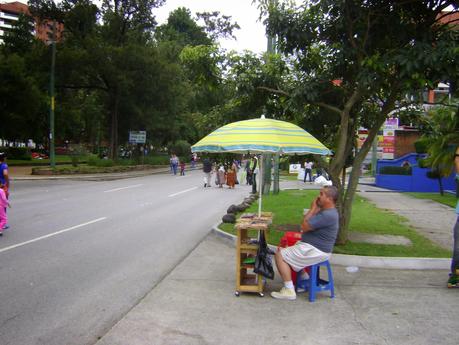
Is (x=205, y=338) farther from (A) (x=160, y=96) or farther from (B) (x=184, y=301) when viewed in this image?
(A) (x=160, y=96)

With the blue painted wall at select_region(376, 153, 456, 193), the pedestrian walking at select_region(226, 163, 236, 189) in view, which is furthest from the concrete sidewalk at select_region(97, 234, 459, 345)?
the blue painted wall at select_region(376, 153, 456, 193)

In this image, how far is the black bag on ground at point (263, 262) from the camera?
19.2 feet

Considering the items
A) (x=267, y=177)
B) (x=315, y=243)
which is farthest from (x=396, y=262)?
(x=267, y=177)

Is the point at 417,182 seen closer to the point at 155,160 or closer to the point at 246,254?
the point at 246,254

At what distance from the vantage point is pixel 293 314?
5332mm

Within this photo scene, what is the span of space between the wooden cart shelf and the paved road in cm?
124

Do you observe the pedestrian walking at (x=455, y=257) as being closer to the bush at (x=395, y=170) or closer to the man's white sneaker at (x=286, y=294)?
the man's white sneaker at (x=286, y=294)

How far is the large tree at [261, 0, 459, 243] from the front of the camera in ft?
26.2

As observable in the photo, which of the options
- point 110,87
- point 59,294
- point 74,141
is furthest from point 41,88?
point 74,141

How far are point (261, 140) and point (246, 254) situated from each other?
160 cm

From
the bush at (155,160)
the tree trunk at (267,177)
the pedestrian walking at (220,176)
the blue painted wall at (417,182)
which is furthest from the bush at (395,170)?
the bush at (155,160)

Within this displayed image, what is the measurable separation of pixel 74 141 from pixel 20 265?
81588 mm

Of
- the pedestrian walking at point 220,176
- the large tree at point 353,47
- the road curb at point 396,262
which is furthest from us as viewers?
the pedestrian walking at point 220,176

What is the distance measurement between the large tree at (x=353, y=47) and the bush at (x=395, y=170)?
1585cm
